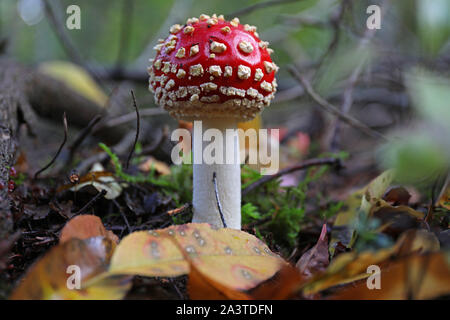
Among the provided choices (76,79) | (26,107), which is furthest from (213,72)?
(76,79)

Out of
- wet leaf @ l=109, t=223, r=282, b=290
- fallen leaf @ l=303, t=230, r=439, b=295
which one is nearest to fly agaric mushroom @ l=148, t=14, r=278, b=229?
wet leaf @ l=109, t=223, r=282, b=290

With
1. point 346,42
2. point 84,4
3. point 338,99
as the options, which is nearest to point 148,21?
point 84,4

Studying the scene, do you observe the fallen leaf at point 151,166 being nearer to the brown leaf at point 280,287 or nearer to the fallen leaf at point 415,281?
the brown leaf at point 280,287

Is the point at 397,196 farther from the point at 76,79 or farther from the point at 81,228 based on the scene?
the point at 76,79

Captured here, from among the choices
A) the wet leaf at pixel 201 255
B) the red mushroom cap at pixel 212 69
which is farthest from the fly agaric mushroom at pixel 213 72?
the wet leaf at pixel 201 255

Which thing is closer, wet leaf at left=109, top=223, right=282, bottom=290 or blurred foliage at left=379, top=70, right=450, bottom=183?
blurred foliage at left=379, top=70, right=450, bottom=183

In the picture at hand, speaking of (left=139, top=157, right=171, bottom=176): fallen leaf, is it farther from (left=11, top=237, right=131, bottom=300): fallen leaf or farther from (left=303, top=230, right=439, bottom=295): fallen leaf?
(left=303, top=230, right=439, bottom=295): fallen leaf
